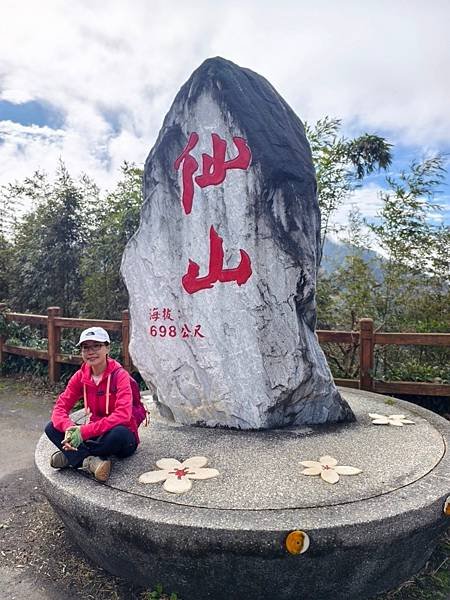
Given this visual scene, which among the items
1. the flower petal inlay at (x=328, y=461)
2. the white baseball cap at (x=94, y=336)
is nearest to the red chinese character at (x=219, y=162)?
the white baseball cap at (x=94, y=336)

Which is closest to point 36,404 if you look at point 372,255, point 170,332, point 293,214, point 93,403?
point 170,332

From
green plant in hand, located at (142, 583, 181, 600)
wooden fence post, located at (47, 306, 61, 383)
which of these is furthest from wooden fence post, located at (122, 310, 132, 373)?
green plant in hand, located at (142, 583, 181, 600)

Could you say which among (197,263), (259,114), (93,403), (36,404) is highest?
(259,114)

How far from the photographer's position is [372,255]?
7.26 meters

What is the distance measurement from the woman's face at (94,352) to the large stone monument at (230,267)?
3.13ft

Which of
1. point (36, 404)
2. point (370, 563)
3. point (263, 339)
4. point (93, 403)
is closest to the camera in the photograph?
point (370, 563)

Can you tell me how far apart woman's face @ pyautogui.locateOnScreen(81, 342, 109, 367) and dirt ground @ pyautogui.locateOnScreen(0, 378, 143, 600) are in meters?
1.13

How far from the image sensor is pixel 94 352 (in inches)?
115

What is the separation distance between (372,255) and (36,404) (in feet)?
16.9

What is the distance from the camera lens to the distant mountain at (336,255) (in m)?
Answer: 7.19

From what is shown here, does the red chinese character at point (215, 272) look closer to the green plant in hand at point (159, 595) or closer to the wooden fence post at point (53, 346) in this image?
the green plant in hand at point (159, 595)

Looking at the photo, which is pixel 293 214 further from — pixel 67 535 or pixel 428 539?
pixel 67 535

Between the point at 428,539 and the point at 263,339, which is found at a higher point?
the point at 263,339

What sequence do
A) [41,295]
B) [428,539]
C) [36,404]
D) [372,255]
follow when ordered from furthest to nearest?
[41,295], [372,255], [36,404], [428,539]
